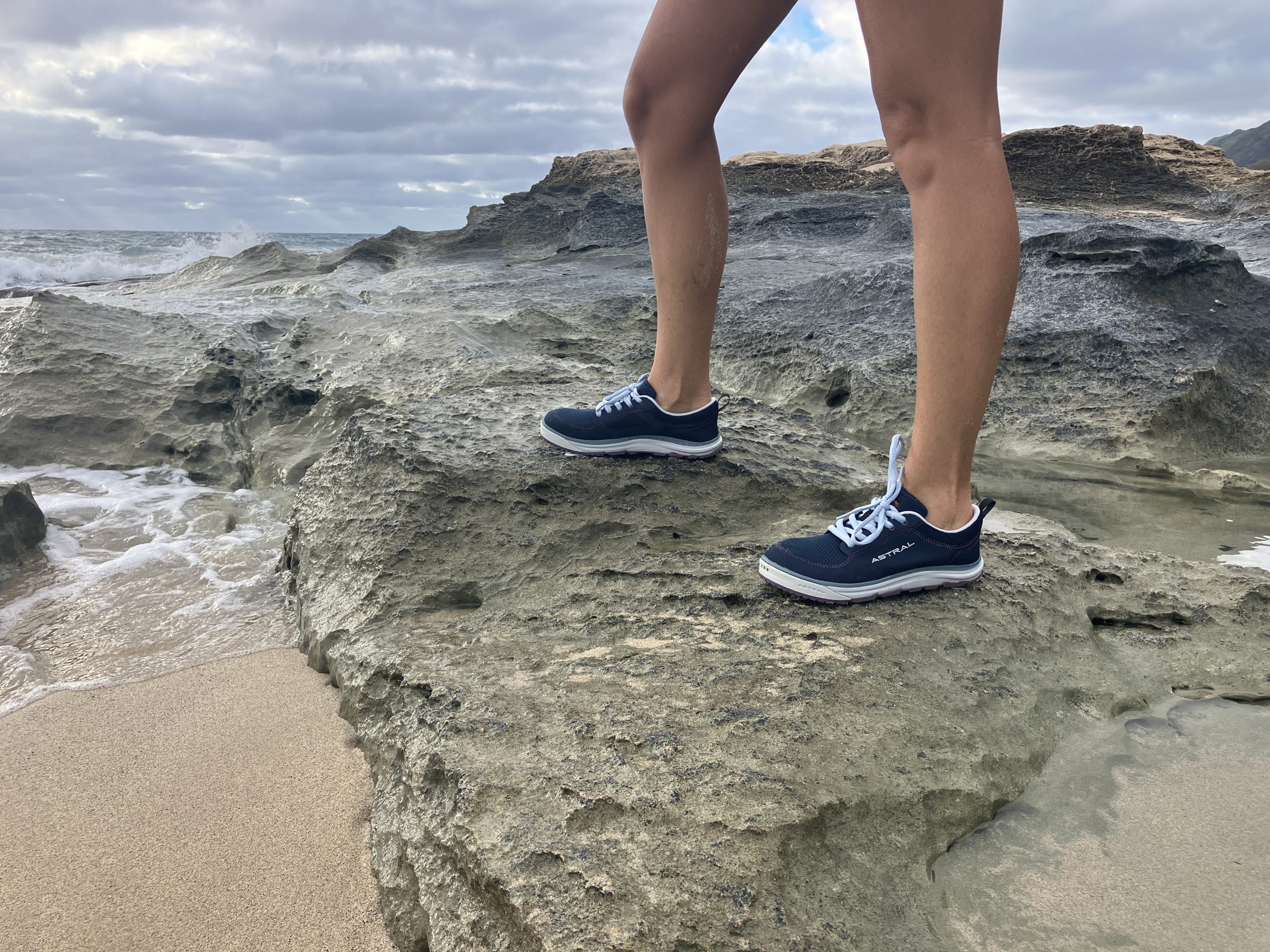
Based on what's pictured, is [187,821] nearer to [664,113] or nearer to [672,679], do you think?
[672,679]

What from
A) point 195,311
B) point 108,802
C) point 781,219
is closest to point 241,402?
point 195,311

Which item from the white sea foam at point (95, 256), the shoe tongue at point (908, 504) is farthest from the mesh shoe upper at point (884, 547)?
the white sea foam at point (95, 256)

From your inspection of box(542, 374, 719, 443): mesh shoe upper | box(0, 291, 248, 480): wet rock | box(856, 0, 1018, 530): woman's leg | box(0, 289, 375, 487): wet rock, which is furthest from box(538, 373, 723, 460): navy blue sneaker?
box(0, 291, 248, 480): wet rock

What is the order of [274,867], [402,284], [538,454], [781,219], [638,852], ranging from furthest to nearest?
[781,219]
[402,284]
[538,454]
[274,867]
[638,852]

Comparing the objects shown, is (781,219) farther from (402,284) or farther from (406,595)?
(406,595)

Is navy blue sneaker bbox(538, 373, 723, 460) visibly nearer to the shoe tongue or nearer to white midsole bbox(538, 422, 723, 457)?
white midsole bbox(538, 422, 723, 457)

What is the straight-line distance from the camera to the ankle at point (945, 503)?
1377 mm

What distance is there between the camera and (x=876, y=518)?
1395 mm

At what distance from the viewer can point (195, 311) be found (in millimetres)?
4758

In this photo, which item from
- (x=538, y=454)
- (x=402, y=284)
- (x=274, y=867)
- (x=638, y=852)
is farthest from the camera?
(x=402, y=284)

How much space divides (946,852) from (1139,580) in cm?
92

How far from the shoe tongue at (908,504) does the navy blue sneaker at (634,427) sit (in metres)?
0.57

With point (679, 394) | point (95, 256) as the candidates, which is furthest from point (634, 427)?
point (95, 256)

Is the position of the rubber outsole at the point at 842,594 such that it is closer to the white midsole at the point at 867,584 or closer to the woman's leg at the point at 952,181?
the white midsole at the point at 867,584
